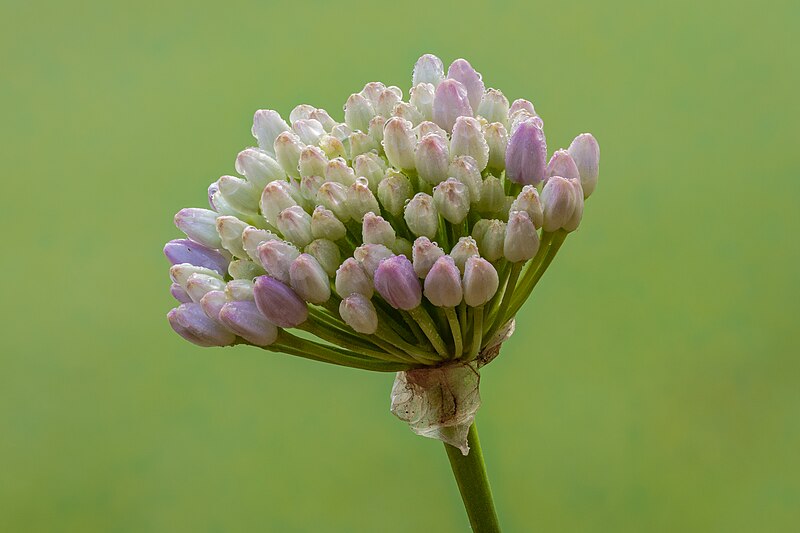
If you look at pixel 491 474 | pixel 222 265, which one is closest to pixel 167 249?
pixel 222 265

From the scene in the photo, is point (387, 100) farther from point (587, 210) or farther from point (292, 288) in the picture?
point (587, 210)

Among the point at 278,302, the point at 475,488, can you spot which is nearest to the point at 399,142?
the point at 278,302

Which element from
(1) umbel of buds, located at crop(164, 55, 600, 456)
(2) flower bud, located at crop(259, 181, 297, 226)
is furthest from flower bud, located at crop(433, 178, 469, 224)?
(2) flower bud, located at crop(259, 181, 297, 226)

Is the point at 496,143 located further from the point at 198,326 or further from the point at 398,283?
the point at 198,326

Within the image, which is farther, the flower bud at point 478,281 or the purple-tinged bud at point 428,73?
the purple-tinged bud at point 428,73

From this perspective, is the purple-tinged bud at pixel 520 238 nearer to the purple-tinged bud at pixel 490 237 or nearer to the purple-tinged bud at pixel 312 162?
the purple-tinged bud at pixel 490 237

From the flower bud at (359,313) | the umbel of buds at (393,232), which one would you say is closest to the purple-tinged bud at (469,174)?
the umbel of buds at (393,232)
